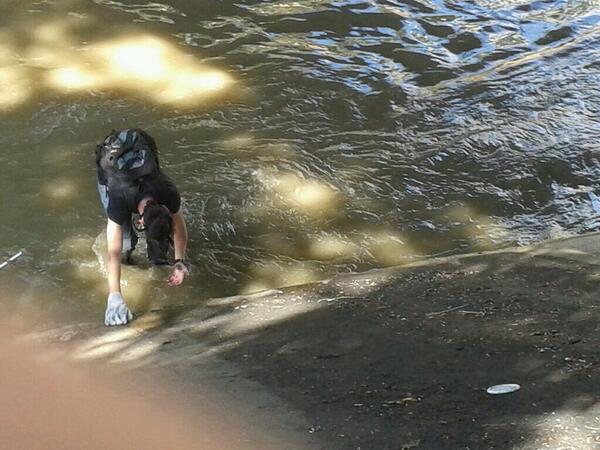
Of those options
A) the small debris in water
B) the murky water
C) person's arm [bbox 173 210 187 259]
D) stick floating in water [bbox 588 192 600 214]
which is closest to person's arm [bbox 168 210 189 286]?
person's arm [bbox 173 210 187 259]

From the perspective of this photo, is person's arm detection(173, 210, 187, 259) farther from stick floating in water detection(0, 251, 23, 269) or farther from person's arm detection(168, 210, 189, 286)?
stick floating in water detection(0, 251, 23, 269)

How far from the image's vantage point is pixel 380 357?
4.07 m

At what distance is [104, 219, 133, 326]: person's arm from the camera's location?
15.8 ft

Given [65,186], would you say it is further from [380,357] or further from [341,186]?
[380,357]

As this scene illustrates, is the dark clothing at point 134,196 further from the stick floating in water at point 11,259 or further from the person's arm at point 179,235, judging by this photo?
the stick floating in water at point 11,259

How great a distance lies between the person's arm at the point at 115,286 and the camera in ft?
15.8

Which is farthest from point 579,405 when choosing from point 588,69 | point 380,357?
point 588,69

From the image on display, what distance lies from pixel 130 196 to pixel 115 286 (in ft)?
1.83

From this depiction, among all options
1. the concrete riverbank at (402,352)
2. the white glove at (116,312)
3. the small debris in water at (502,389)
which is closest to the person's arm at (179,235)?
the concrete riverbank at (402,352)

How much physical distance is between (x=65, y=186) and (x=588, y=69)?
5.29m

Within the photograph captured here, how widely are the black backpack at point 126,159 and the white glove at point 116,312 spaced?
2.16 feet

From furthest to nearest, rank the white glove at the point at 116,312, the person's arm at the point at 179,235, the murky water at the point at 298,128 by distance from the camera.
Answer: the murky water at the point at 298,128 < the person's arm at the point at 179,235 < the white glove at the point at 116,312

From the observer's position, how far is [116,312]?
4824 millimetres

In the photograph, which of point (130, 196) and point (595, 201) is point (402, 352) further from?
point (595, 201)
